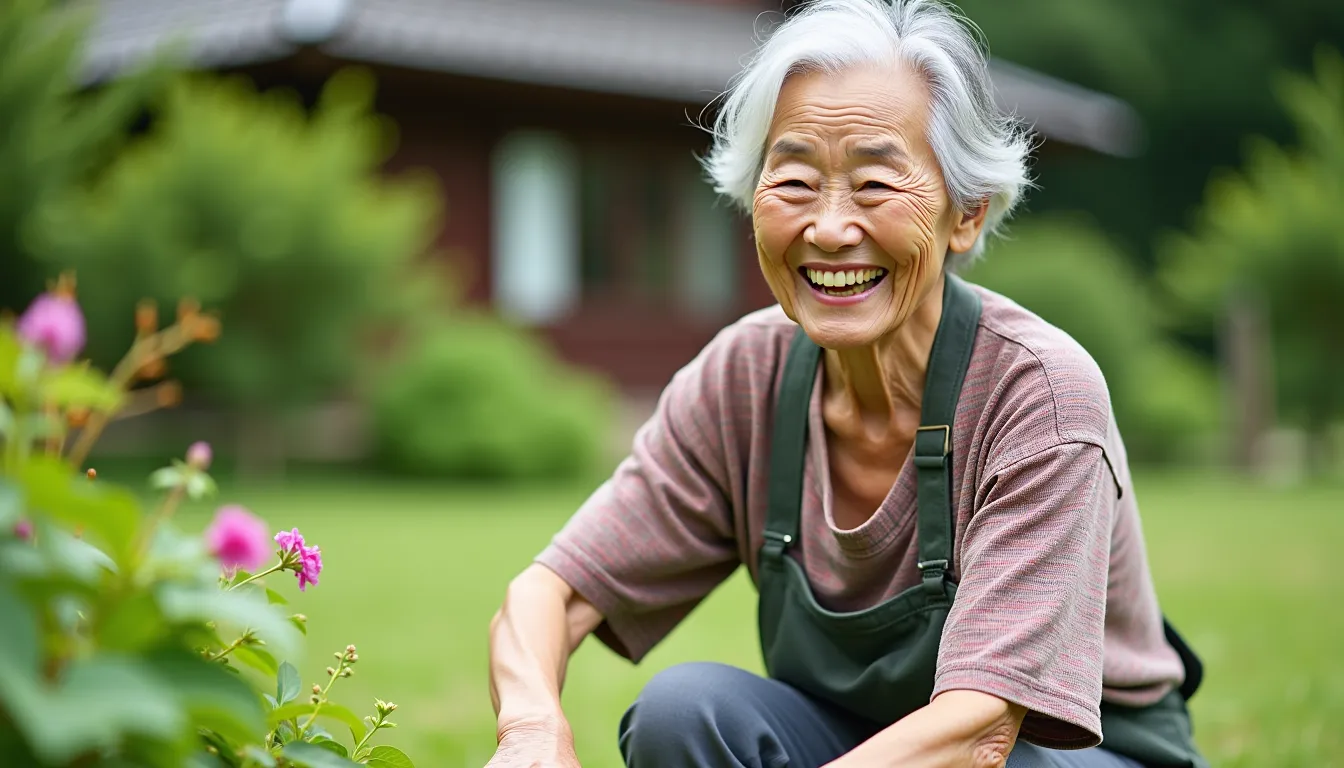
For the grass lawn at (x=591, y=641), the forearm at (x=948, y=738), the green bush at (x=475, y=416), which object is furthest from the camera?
the green bush at (x=475, y=416)

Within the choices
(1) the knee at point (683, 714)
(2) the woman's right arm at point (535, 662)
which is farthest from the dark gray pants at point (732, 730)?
(2) the woman's right arm at point (535, 662)

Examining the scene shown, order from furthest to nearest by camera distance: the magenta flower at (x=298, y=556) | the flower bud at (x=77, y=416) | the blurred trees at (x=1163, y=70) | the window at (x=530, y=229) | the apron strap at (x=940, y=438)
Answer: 1. the blurred trees at (x=1163, y=70)
2. the window at (x=530, y=229)
3. the apron strap at (x=940, y=438)
4. the magenta flower at (x=298, y=556)
5. the flower bud at (x=77, y=416)

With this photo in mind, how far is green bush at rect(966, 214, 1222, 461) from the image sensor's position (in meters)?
12.9

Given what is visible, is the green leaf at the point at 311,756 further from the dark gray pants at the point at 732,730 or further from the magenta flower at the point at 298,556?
the dark gray pants at the point at 732,730

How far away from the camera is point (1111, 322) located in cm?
1291

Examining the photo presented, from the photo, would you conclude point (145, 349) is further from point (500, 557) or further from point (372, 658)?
point (500, 557)

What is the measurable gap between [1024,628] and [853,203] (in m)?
0.65

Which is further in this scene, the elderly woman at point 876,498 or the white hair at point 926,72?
the white hair at point 926,72

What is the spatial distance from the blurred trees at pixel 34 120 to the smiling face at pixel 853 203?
7.34 meters

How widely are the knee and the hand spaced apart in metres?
0.13

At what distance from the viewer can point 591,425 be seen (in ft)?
34.9

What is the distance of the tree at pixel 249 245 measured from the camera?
9016 millimetres

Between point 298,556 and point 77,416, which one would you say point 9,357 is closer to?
point 77,416

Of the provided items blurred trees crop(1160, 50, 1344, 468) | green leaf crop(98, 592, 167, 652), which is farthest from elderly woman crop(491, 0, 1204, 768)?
blurred trees crop(1160, 50, 1344, 468)
